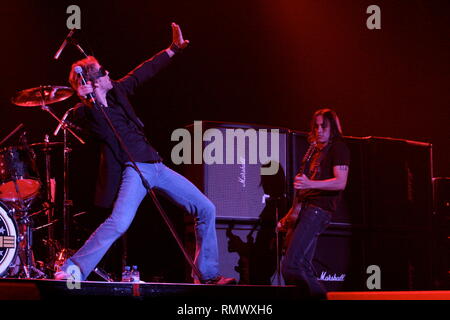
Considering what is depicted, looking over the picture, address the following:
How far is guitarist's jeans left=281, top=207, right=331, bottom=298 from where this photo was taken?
4.71m

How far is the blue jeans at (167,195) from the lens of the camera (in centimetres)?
436

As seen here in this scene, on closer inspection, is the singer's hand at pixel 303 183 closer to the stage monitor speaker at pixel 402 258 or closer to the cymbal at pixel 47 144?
the stage monitor speaker at pixel 402 258

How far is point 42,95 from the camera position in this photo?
645 centimetres

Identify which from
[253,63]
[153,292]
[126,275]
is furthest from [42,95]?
[153,292]

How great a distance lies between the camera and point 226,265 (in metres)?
5.80

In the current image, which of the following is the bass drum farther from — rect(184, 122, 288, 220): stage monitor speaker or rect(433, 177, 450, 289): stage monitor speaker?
rect(433, 177, 450, 289): stage monitor speaker

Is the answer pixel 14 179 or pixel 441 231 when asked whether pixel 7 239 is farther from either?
pixel 441 231

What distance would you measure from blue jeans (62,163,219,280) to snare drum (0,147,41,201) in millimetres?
2605

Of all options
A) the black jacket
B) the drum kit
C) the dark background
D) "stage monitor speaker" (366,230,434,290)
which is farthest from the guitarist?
the dark background

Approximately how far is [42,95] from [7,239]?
156cm

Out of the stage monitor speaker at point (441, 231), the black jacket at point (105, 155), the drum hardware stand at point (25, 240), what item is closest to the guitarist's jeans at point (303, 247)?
the black jacket at point (105, 155)

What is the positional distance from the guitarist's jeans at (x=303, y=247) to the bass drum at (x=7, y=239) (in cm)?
303

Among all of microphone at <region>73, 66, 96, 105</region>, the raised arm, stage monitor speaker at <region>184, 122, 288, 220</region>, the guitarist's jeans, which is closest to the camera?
microphone at <region>73, 66, 96, 105</region>
